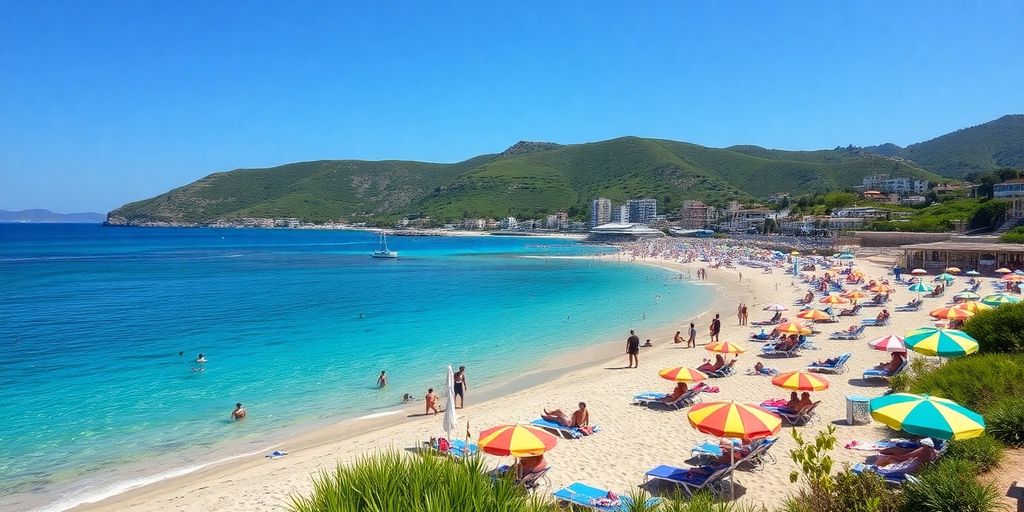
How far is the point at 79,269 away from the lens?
60312 mm

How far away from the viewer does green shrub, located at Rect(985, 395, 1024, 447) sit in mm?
7629

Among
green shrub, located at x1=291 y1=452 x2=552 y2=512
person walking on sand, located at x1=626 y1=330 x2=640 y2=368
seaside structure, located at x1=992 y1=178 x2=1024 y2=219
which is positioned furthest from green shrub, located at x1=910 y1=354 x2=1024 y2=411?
seaside structure, located at x1=992 y1=178 x2=1024 y2=219

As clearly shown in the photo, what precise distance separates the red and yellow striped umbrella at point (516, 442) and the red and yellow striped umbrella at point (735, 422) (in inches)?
82.2

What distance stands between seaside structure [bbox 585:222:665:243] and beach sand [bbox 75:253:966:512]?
9909cm

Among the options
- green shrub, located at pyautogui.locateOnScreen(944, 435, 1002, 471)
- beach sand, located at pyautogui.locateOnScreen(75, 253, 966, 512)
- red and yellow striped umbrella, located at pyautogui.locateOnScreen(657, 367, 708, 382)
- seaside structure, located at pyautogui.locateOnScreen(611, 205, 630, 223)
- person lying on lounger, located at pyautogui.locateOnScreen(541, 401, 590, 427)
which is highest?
seaside structure, located at pyautogui.locateOnScreen(611, 205, 630, 223)

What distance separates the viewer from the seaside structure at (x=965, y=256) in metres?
36.4

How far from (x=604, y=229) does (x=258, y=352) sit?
10917 centimetres

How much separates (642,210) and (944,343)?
148706 mm

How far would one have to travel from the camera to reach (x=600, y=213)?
158000mm

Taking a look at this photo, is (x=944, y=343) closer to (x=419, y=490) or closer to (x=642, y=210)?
(x=419, y=490)

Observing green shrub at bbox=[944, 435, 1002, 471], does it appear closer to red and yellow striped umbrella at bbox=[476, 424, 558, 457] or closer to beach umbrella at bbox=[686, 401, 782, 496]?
beach umbrella at bbox=[686, 401, 782, 496]

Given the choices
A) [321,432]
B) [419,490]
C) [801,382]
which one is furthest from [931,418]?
[321,432]

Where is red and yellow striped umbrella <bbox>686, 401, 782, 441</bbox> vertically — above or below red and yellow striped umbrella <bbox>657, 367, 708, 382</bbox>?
above

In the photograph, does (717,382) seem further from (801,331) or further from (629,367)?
(801,331)
